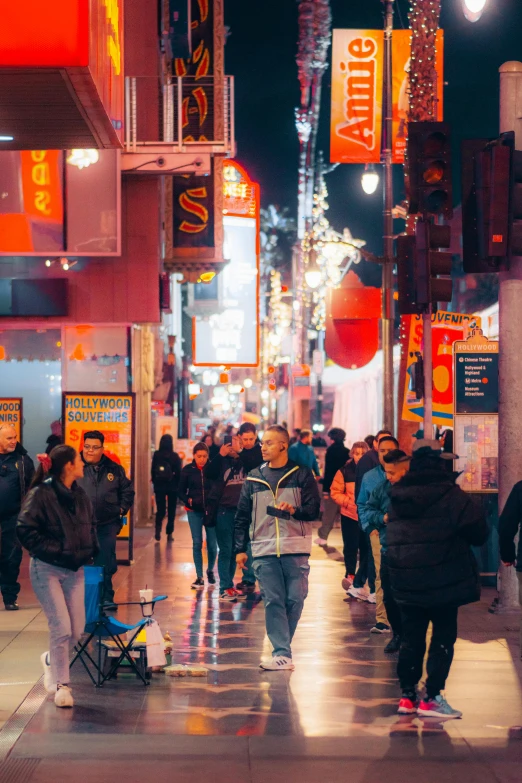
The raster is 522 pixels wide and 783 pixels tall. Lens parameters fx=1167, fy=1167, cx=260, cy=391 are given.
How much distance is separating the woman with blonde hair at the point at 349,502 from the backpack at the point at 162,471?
23.7 ft

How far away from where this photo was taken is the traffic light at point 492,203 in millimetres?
11367

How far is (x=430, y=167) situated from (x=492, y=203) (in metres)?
0.88

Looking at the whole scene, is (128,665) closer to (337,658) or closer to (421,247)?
(337,658)

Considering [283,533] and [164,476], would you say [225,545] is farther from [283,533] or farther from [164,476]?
[164,476]

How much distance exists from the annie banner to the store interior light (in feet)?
16.2

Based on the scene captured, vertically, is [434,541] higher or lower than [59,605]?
higher

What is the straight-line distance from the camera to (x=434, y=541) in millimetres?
7488

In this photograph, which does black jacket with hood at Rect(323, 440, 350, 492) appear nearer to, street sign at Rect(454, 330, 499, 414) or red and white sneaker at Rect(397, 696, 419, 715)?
street sign at Rect(454, 330, 499, 414)

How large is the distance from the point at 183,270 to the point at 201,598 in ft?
31.2

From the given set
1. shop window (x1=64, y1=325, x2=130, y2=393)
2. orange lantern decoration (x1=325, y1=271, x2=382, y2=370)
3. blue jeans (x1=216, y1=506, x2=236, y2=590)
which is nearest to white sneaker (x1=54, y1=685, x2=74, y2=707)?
blue jeans (x1=216, y1=506, x2=236, y2=590)

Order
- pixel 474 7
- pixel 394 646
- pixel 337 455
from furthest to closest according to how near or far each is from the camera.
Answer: pixel 337 455 < pixel 474 7 < pixel 394 646

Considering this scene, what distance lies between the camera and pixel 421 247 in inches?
474

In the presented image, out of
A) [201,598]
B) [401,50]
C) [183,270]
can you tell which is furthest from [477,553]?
[401,50]

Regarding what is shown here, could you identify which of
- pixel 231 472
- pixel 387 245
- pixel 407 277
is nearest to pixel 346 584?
pixel 231 472
